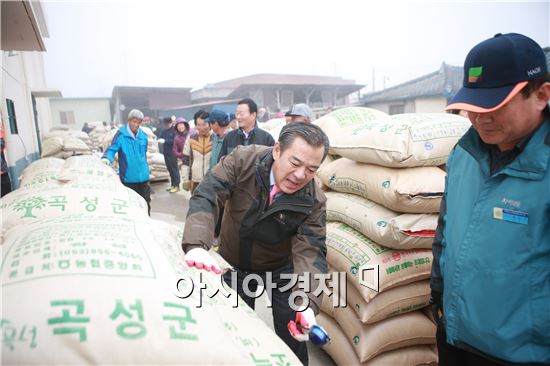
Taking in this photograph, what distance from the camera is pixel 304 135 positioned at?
148 centimetres

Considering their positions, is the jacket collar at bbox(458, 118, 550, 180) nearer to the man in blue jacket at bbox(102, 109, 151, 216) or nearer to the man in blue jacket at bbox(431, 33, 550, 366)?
the man in blue jacket at bbox(431, 33, 550, 366)

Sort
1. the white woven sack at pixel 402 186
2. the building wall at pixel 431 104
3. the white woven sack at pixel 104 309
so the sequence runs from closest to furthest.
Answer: the white woven sack at pixel 104 309 → the white woven sack at pixel 402 186 → the building wall at pixel 431 104

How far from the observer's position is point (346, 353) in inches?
85.9

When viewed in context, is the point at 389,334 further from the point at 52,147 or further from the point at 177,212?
the point at 52,147

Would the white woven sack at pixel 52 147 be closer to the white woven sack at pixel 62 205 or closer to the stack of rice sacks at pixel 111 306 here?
the white woven sack at pixel 62 205

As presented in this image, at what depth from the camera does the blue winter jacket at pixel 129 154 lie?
4375mm

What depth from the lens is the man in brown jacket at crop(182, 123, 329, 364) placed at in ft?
4.85

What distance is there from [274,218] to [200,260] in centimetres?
46

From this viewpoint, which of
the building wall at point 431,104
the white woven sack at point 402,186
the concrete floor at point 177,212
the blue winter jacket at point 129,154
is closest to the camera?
the white woven sack at point 402,186

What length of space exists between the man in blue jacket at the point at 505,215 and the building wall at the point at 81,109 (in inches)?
1060

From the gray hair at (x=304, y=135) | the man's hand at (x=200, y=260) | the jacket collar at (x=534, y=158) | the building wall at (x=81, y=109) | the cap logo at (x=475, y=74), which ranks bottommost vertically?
the man's hand at (x=200, y=260)

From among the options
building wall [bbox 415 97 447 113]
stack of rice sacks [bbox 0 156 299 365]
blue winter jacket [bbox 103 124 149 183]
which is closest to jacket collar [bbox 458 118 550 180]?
stack of rice sacks [bbox 0 156 299 365]

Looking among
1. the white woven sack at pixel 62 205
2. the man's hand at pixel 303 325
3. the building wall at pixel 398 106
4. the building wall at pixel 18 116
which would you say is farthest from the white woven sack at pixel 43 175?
the building wall at pixel 398 106

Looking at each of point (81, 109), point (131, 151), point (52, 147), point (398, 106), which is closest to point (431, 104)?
point (398, 106)
